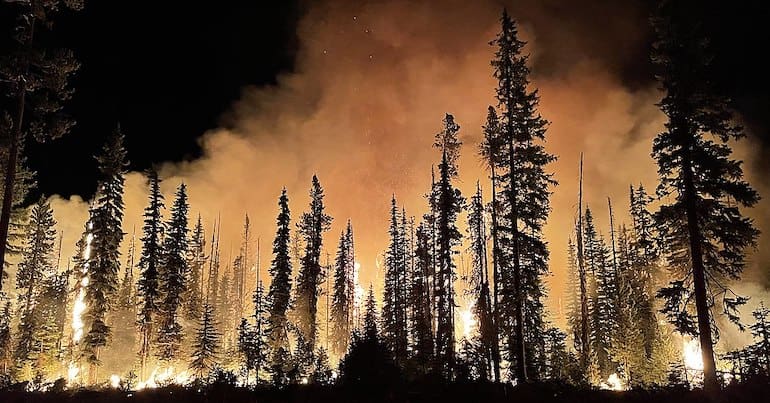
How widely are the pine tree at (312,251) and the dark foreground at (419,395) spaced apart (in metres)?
29.0

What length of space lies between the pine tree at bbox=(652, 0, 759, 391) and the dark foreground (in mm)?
4254

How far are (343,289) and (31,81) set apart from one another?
4830cm

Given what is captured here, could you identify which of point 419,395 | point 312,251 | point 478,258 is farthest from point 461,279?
point 419,395

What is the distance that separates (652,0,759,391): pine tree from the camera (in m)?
21.5

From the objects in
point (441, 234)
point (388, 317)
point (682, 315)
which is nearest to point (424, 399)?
point (682, 315)

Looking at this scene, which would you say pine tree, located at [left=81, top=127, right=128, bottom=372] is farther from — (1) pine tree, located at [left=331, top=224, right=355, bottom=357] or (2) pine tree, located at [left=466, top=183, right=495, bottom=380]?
(1) pine tree, located at [left=331, top=224, right=355, bottom=357]

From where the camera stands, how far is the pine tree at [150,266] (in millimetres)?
43219

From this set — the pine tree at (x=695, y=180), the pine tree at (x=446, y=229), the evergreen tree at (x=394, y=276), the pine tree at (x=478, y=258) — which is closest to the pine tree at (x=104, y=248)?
the pine tree at (x=446, y=229)

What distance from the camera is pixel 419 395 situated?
59.9 ft

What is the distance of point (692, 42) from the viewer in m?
23.2

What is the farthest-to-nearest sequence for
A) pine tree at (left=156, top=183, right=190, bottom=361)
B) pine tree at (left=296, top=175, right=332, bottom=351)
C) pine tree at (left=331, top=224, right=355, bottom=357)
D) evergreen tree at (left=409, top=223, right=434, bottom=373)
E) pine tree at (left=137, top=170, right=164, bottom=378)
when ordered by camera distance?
1. pine tree at (left=331, top=224, right=355, bottom=357)
2. pine tree at (left=296, top=175, right=332, bottom=351)
3. pine tree at (left=156, top=183, right=190, bottom=361)
4. pine tree at (left=137, top=170, right=164, bottom=378)
5. evergreen tree at (left=409, top=223, right=434, bottom=373)

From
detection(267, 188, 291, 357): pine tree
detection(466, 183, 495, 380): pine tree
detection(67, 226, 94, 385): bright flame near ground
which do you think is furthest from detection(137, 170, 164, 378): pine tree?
detection(466, 183, 495, 380): pine tree

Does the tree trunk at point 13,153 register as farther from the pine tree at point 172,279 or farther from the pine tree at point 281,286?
the pine tree at point 281,286

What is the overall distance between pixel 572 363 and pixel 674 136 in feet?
56.5
